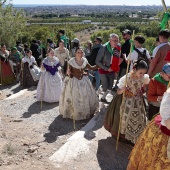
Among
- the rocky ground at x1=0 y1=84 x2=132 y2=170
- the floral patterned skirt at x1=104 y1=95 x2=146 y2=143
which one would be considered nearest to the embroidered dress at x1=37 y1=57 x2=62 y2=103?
the rocky ground at x1=0 y1=84 x2=132 y2=170

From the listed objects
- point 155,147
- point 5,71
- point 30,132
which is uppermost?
point 155,147

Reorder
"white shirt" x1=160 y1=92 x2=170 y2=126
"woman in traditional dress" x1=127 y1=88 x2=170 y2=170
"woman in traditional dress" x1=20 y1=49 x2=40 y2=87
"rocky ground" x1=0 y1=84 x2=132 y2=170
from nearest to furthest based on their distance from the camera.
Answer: "white shirt" x1=160 y1=92 x2=170 y2=126
"woman in traditional dress" x1=127 y1=88 x2=170 y2=170
"rocky ground" x1=0 y1=84 x2=132 y2=170
"woman in traditional dress" x1=20 y1=49 x2=40 y2=87

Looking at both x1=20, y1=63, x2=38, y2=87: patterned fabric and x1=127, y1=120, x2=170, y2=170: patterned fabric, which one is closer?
x1=127, y1=120, x2=170, y2=170: patterned fabric

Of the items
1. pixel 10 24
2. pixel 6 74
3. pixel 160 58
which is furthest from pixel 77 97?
pixel 10 24

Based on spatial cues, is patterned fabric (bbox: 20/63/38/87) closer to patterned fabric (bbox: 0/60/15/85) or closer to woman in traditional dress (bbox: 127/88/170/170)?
patterned fabric (bbox: 0/60/15/85)

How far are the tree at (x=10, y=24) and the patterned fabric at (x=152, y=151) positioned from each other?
23.0 m

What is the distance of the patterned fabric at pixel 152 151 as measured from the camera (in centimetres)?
288

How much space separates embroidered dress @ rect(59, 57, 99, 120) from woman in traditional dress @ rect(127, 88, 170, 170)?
2716 millimetres

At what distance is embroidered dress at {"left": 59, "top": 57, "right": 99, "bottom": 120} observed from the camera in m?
5.78

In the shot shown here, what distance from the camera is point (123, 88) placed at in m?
4.26

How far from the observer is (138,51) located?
5934 millimetres

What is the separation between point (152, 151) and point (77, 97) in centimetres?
302

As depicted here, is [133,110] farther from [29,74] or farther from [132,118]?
[29,74]

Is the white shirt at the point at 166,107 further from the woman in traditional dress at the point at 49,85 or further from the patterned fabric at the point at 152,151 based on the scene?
the woman in traditional dress at the point at 49,85
